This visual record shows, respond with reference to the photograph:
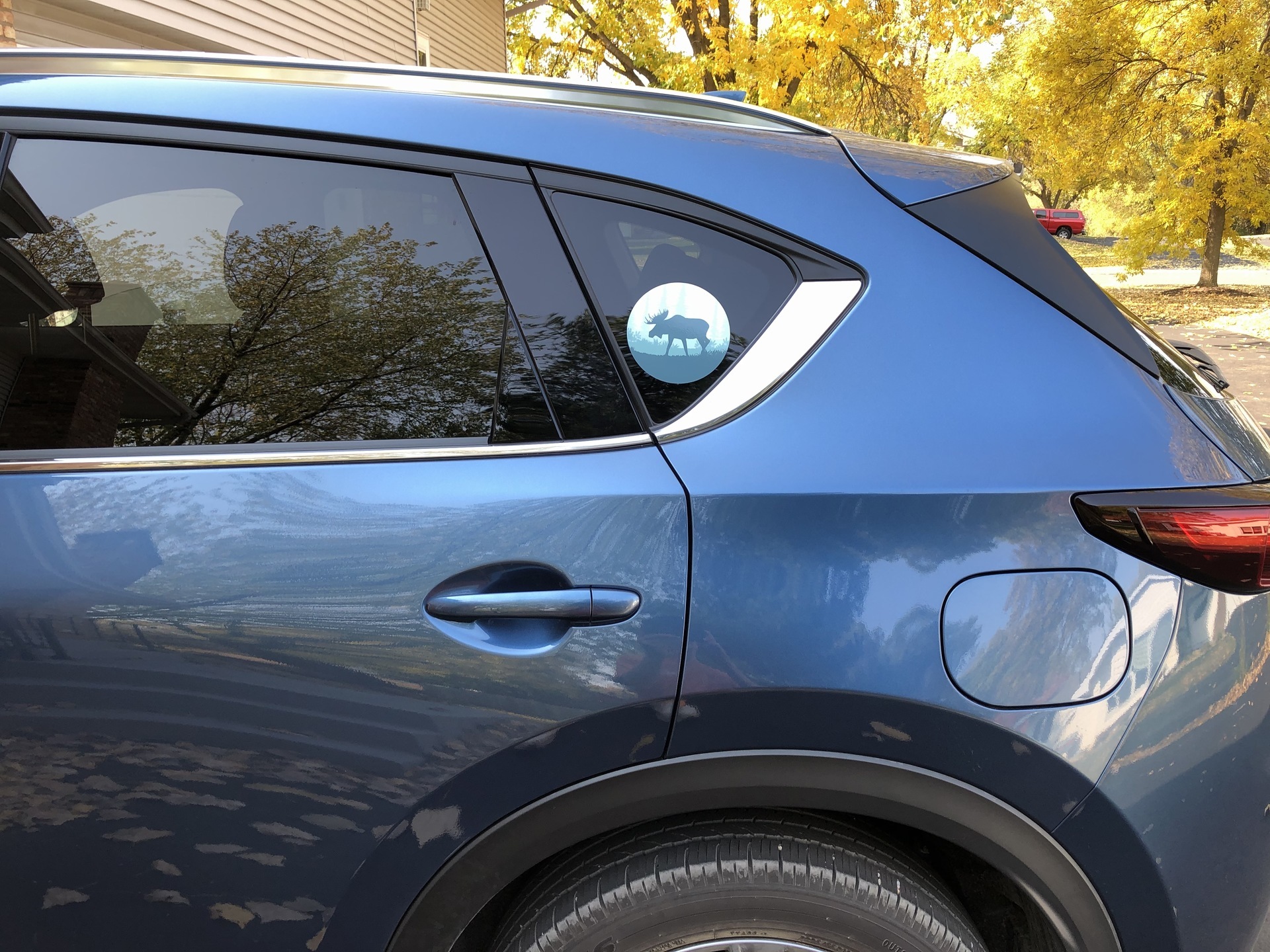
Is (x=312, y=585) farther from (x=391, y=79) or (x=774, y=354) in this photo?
(x=391, y=79)

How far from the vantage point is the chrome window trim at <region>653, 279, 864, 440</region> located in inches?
47.3

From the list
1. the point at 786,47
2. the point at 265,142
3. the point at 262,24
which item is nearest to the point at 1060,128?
the point at 786,47

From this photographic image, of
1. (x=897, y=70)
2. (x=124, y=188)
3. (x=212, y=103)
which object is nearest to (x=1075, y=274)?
(x=212, y=103)

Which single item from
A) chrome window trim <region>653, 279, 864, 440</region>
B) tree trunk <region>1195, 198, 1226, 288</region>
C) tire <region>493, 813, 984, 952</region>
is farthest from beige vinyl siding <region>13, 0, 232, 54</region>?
tree trunk <region>1195, 198, 1226, 288</region>

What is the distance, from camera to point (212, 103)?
1.27 m

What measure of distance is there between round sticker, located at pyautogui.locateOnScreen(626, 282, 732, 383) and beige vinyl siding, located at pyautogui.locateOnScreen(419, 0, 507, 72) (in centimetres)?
1189

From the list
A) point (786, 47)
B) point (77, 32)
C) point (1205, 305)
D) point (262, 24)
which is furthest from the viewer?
point (1205, 305)

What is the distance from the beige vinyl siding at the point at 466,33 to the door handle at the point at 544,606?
12.1 metres

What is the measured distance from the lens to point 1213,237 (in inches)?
638

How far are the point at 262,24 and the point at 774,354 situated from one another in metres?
9.43

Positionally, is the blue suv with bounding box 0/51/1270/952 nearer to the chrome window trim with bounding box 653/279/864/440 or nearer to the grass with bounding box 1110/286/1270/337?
the chrome window trim with bounding box 653/279/864/440

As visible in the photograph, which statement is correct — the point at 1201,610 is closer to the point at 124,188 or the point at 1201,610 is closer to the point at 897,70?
the point at 124,188

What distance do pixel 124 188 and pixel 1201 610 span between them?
1.66m

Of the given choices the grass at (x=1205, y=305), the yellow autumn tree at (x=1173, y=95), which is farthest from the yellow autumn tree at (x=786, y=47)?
the grass at (x=1205, y=305)
